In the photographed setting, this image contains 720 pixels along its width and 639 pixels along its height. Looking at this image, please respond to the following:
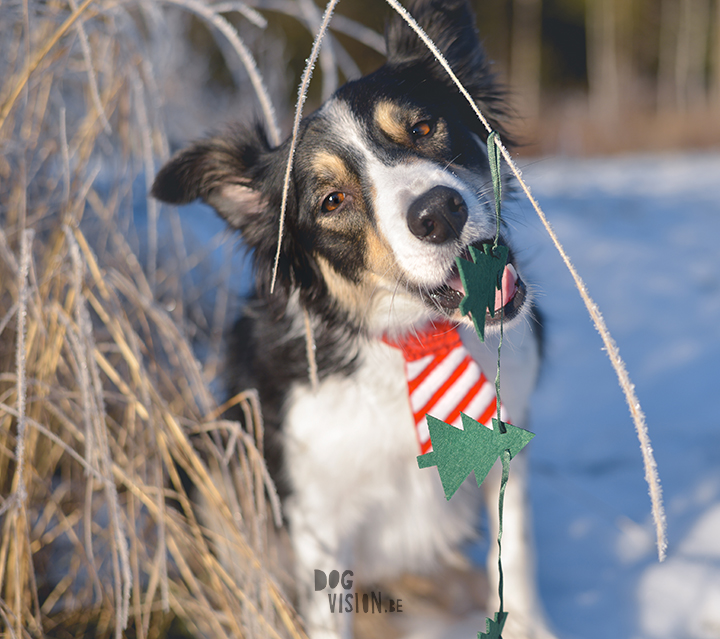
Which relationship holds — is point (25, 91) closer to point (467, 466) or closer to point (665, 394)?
point (467, 466)

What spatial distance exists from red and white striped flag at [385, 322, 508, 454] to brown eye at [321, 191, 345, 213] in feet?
1.72

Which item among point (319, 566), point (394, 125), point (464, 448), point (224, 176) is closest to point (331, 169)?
point (394, 125)

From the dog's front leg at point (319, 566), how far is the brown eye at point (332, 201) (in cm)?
100

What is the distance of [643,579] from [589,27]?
2710cm

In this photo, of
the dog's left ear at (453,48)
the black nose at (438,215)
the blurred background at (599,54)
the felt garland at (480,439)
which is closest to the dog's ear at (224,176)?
the dog's left ear at (453,48)

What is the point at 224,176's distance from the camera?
6.84 ft

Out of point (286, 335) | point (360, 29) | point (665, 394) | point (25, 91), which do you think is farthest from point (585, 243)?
point (25, 91)

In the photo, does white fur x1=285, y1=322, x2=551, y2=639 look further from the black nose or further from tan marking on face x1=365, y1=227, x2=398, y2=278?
the black nose

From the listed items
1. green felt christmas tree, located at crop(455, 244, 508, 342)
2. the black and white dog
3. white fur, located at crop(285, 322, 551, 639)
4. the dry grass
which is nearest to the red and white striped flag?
the black and white dog

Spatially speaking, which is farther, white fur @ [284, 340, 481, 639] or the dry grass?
white fur @ [284, 340, 481, 639]

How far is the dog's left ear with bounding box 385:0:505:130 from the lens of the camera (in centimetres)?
221

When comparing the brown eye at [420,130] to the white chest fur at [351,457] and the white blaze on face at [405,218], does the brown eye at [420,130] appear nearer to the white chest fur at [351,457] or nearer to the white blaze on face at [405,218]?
the white blaze on face at [405,218]

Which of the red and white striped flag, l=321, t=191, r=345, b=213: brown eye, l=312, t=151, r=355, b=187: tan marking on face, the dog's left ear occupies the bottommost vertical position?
the red and white striped flag

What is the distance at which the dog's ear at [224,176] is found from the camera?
1.89 m
